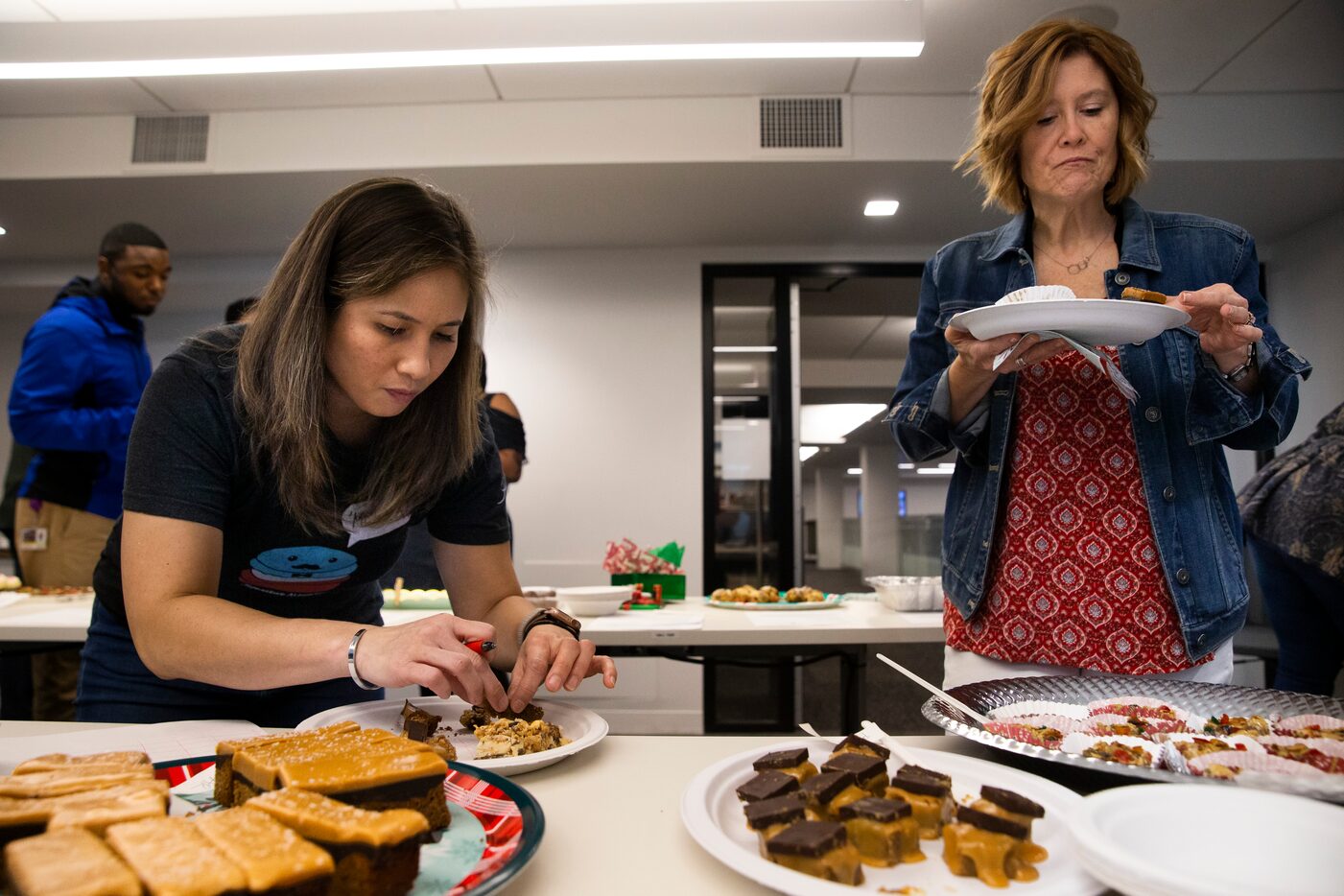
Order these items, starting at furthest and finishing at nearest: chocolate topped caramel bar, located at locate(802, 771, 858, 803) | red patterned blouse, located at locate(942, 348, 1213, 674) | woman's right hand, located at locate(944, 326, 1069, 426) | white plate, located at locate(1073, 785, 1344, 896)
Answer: red patterned blouse, located at locate(942, 348, 1213, 674) → woman's right hand, located at locate(944, 326, 1069, 426) → chocolate topped caramel bar, located at locate(802, 771, 858, 803) → white plate, located at locate(1073, 785, 1344, 896)

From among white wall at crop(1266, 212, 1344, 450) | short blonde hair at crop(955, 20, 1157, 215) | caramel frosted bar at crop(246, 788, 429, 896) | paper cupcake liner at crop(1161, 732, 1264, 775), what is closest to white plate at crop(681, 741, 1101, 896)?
paper cupcake liner at crop(1161, 732, 1264, 775)

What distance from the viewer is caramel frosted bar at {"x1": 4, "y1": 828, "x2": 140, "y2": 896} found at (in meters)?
0.46

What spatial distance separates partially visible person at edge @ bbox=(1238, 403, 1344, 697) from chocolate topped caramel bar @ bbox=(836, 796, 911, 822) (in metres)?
2.46

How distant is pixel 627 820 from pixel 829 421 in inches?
185

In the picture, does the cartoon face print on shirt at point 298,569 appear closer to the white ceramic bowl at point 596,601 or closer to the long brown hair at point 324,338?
the long brown hair at point 324,338

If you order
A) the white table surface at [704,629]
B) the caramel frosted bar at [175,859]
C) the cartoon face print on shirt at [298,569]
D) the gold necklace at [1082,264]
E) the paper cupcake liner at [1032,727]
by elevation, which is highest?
the gold necklace at [1082,264]

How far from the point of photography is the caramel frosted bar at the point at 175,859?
467 millimetres

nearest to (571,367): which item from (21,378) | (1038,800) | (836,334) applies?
(836,334)

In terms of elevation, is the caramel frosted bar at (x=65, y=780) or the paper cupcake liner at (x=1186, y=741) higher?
the caramel frosted bar at (x=65, y=780)

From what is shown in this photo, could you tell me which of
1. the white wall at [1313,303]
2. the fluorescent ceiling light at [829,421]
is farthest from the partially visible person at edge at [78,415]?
the white wall at [1313,303]

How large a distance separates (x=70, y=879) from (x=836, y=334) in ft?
17.1

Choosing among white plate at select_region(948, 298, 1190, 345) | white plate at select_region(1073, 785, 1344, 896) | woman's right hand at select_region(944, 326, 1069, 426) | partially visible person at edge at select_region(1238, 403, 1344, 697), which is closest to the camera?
white plate at select_region(1073, 785, 1344, 896)

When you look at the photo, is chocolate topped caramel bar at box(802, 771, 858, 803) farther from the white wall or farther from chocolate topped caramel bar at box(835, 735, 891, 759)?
the white wall

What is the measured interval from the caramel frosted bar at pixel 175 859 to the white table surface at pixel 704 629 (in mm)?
1604
